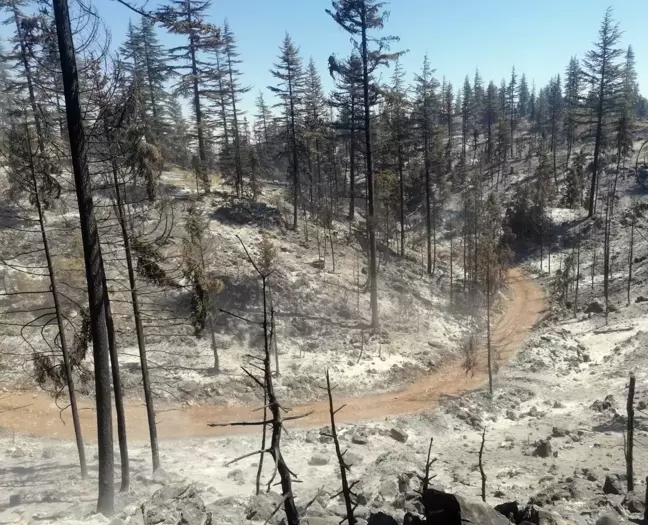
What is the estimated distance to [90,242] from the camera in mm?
9586

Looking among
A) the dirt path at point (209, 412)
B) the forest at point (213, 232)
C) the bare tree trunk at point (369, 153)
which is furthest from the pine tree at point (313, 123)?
the dirt path at point (209, 412)

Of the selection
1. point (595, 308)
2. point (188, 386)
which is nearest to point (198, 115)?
point (188, 386)

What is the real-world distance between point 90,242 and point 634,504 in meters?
14.1

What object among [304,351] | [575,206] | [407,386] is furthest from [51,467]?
[575,206]

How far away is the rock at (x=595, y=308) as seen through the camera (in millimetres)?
29625

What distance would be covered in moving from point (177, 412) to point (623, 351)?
70.4 ft

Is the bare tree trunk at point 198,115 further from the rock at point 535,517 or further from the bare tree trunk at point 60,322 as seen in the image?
the rock at point 535,517

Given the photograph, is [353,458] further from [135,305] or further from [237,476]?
[135,305]

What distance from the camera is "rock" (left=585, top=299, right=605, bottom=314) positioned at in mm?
29625

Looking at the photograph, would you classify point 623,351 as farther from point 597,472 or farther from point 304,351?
point 304,351

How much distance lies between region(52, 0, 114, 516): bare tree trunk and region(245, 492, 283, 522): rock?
10.5ft

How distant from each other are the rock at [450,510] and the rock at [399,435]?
31.9 ft

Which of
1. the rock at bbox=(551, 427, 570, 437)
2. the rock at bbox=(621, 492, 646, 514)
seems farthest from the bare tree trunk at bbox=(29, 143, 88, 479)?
the rock at bbox=(551, 427, 570, 437)

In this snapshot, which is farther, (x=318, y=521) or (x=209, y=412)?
(x=209, y=412)
